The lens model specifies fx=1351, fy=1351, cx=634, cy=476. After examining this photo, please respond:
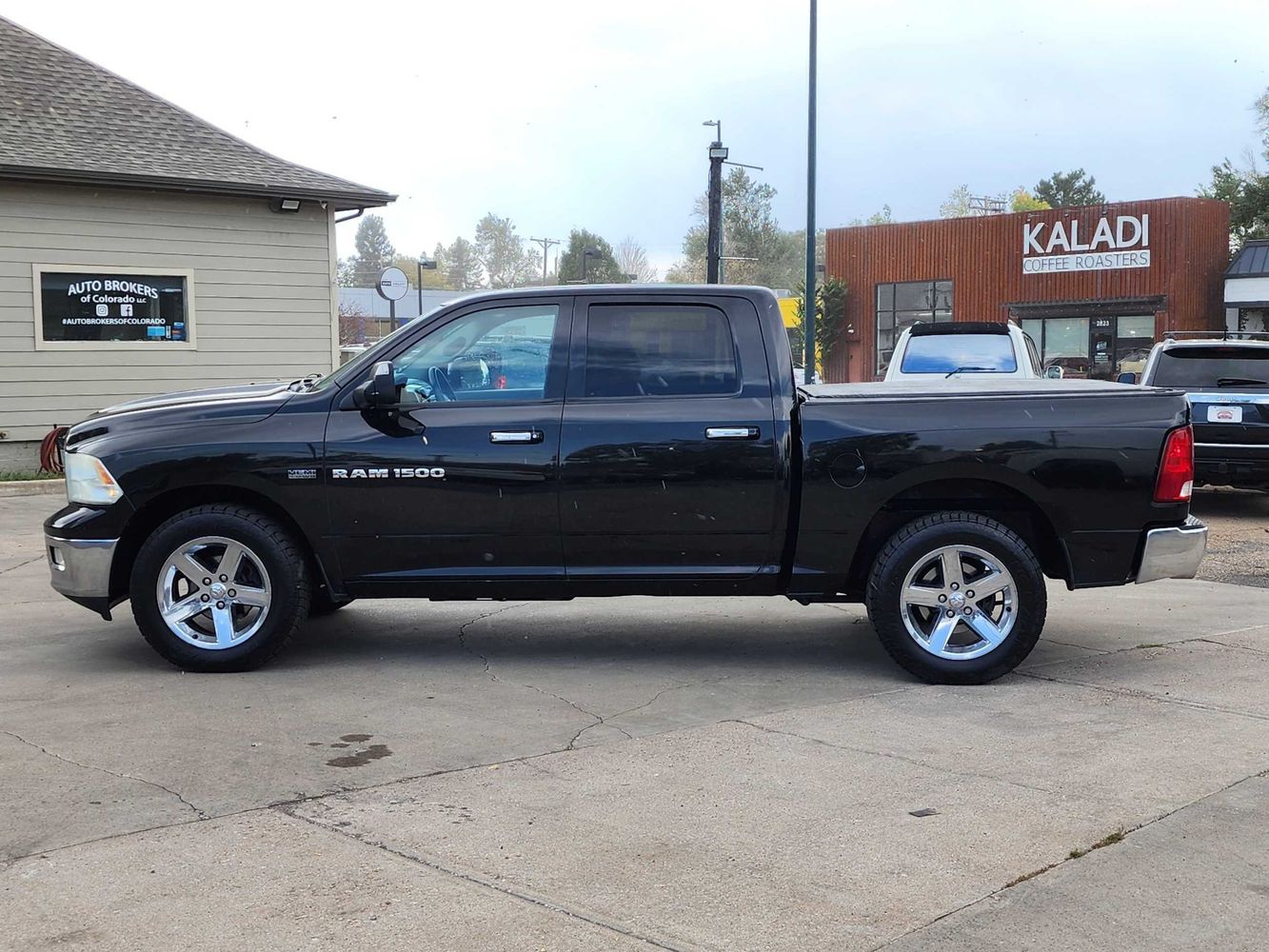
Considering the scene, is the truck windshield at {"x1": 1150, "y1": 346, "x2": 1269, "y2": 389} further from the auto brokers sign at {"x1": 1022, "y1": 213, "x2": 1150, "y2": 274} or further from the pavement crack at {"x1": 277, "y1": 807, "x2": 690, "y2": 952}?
the auto brokers sign at {"x1": 1022, "y1": 213, "x2": 1150, "y2": 274}

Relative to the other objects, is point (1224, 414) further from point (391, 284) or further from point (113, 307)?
point (391, 284)

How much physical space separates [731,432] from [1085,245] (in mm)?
39727

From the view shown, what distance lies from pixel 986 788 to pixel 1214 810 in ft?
2.46

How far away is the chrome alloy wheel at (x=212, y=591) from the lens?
21.5ft

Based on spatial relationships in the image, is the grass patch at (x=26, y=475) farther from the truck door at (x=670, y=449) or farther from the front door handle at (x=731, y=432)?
the front door handle at (x=731, y=432)

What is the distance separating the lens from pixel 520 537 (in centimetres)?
653

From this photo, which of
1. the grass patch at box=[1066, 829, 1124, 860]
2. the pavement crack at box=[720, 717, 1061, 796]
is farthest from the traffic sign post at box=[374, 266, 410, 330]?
the grass patch at box=[1066, 829, 1124, 860]

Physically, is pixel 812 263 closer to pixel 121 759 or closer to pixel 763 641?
pixel 763 641

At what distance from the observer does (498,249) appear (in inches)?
5950

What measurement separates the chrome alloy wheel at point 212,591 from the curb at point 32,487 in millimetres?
9153

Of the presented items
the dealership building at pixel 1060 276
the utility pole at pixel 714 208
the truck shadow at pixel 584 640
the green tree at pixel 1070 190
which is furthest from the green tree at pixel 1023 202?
the truck shadow at pixel 584 640

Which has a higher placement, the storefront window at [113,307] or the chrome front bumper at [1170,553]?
the storefront window at [113,307]

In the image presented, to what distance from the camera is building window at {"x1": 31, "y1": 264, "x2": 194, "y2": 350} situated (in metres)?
16.2

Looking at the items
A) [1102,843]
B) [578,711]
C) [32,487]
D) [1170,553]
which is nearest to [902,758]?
[1102,843]
